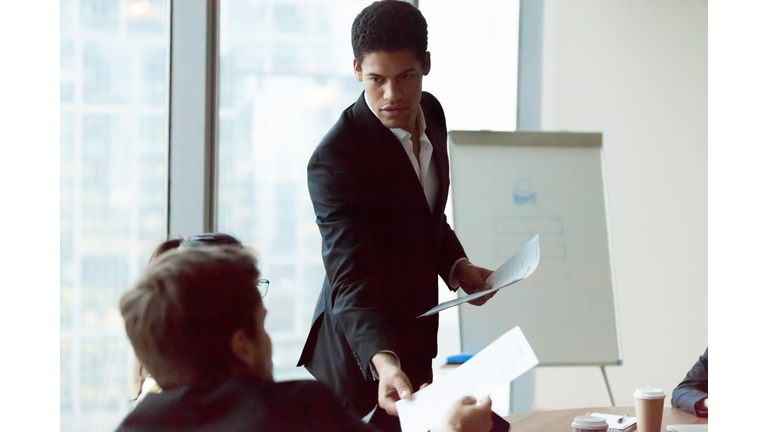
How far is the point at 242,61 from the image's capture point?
7.78ft

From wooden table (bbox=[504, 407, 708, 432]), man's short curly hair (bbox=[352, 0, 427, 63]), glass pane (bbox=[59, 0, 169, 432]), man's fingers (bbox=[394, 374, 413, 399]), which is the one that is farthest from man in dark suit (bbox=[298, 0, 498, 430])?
glass pane (bbox=[59, 0, 169, 432])

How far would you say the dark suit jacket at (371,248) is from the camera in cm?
121

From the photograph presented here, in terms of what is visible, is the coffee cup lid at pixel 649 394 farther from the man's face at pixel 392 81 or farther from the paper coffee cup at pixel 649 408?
the man's face at pixel 392 81

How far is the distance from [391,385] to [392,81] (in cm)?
62

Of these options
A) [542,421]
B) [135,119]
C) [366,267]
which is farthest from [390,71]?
[135,119]

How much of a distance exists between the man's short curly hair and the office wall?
62.7 inches

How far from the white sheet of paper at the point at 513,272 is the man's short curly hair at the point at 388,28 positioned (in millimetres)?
477

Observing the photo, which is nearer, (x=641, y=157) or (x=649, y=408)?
(x=649, y=408)

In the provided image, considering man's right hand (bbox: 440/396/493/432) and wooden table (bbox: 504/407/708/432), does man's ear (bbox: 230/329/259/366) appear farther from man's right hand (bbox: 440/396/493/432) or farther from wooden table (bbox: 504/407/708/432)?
wooden table (bbox: 504/407/708/432)

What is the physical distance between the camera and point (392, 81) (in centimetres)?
125

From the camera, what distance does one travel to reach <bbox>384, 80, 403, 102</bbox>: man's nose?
1.26 m

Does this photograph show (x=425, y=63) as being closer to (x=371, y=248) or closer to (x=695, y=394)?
(x=371, y=248)

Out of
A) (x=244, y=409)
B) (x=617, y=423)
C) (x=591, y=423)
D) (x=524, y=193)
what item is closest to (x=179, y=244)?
(x=244, y=409)
